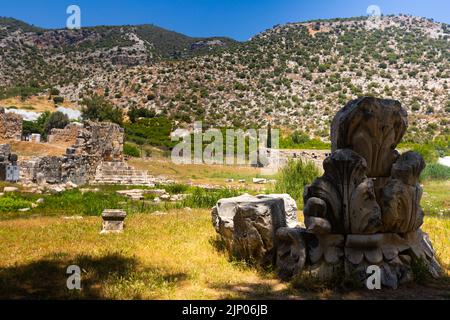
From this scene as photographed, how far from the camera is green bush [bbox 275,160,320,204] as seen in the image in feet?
49.7

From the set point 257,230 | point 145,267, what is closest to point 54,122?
point 145,267

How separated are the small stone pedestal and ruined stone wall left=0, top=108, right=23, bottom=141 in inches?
912

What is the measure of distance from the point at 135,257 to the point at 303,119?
159ft

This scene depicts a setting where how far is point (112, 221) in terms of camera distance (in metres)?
8.77

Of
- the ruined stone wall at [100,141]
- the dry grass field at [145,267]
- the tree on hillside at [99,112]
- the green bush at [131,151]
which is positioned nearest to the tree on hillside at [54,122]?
the tree on hillside at [99,112]

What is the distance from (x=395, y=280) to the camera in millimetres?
4711

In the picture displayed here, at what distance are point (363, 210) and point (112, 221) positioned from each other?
5596 mm

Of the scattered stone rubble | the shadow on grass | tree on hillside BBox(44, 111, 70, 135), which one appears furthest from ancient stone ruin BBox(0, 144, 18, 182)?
tree on hillside BBox(44, 111, 70, 135)

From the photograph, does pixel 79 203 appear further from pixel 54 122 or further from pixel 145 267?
pixel 54 122

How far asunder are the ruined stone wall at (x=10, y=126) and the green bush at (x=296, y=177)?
838 inches

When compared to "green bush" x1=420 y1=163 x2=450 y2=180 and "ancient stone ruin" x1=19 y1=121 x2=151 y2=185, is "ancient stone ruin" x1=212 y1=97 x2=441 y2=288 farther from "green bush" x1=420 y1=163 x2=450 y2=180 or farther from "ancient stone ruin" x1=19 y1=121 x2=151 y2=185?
"green bush" x1=420 y1=163 x2=450 y2=180

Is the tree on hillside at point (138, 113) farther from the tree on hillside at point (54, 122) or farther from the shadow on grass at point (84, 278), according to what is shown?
the shadow on grass at point (84, 278)

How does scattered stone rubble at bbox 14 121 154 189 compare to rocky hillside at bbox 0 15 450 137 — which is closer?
scattered stone rubble at bbox 14 121 154 189

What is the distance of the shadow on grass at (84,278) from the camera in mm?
4555
